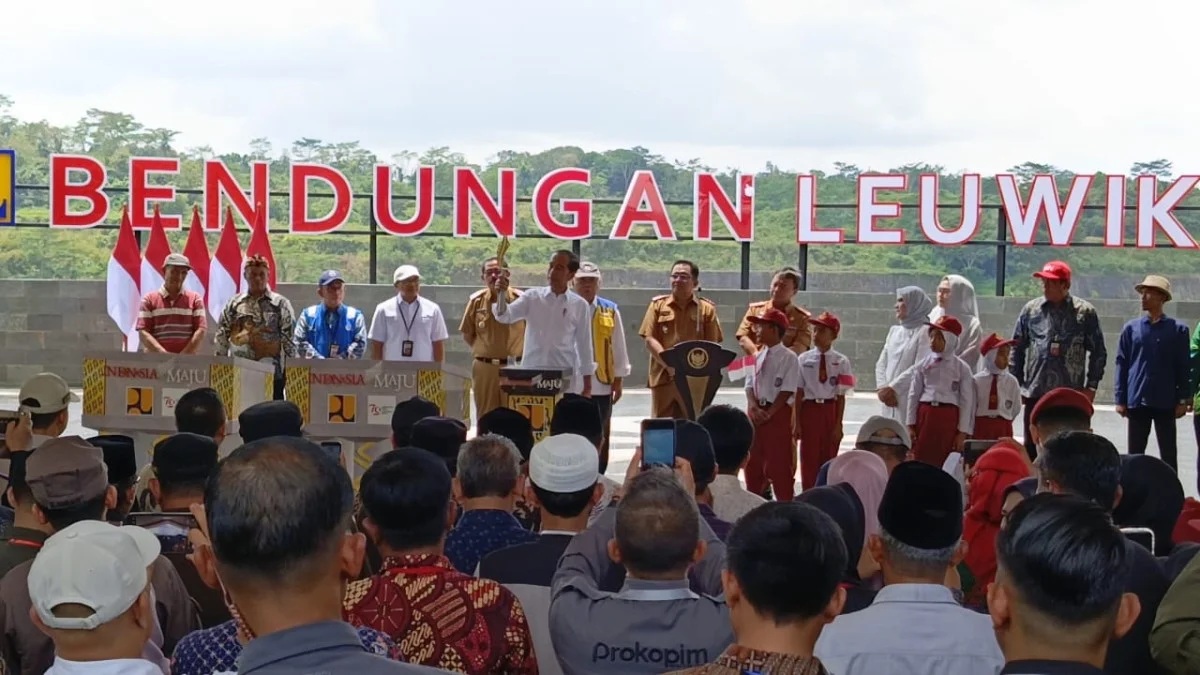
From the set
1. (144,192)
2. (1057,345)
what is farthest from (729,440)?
(144,192)

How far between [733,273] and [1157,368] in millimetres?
16077

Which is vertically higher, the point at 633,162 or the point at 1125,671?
the point at 633,162

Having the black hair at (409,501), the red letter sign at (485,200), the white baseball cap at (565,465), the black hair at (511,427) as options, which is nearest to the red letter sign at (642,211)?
the red letter sign at (485,200)

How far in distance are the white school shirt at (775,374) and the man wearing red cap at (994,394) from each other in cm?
119

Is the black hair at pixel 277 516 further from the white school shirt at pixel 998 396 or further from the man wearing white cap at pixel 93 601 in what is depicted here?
the white school shirt at pixel 998 396

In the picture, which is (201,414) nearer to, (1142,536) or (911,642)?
(1142,536)

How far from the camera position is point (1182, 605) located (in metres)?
3.44

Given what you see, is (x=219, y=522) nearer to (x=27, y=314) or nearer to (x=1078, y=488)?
(x=1078, y=488)

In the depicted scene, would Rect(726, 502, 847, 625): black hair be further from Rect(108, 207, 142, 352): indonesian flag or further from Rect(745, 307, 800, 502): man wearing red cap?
Rect(108, 207, 142, 352): indonesian flag

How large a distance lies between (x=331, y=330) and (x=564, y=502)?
8.03 meters

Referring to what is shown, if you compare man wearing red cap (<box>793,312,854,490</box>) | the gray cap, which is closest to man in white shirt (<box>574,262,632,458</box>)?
man wearing red cap (<box>793,312,854,490</box>)

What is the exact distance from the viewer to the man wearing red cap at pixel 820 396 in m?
10.6

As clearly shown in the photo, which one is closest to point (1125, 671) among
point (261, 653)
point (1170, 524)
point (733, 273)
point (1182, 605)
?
point (1182, 605)

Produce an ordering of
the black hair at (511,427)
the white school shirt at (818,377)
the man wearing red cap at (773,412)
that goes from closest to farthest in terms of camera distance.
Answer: the black hair at (511,427) < the man wearing red cap at (773,412) < the white school shirt at (818,377)
